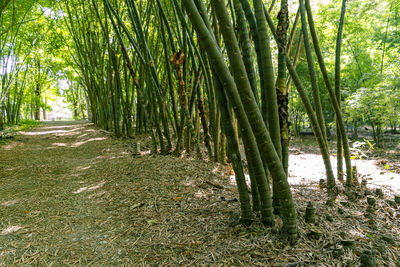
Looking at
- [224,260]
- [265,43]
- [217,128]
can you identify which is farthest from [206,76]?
[224,260]

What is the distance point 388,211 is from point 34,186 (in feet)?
12.0

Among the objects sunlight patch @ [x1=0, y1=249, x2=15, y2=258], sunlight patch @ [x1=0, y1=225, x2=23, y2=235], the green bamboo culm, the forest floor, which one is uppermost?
the green bamboo culm

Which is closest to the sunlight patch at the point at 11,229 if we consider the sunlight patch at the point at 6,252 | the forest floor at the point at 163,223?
the forest floor at the point at 163,223

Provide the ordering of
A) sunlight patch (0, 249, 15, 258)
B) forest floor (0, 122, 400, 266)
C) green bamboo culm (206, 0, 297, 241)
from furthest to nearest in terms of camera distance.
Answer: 1. sunlight patch (0, 249, 15, 258)
2. forest floor (0, 122, 400, 266)
3. green bamboo culm (206, 0, 297, 241)

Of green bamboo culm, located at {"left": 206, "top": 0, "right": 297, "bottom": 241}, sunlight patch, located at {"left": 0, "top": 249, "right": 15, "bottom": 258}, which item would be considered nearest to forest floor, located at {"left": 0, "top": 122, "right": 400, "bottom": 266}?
sunlight patch, located at {"left": 0, "top": 249, "right": 15, "bottom": 258}

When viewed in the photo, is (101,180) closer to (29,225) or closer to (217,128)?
(29,225)

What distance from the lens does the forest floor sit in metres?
1.31

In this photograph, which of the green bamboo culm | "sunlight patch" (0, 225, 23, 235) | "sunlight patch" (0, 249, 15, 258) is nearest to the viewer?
the green bamboo culm

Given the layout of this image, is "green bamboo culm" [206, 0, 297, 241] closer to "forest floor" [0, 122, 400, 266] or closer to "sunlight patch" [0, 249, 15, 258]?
"forest floor" [0, 122, 400, 266]

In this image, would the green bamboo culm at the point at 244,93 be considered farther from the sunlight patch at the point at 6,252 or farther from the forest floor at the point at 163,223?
the sunlight patch at the point at 6,252

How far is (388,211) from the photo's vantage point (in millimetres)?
2043

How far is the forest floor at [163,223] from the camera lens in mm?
1315

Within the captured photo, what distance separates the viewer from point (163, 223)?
1764 mm

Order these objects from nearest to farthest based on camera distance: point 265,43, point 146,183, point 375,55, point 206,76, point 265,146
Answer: point 265,146 → point 265,43 → point 146,183 → point 206,76 → point 375,55
